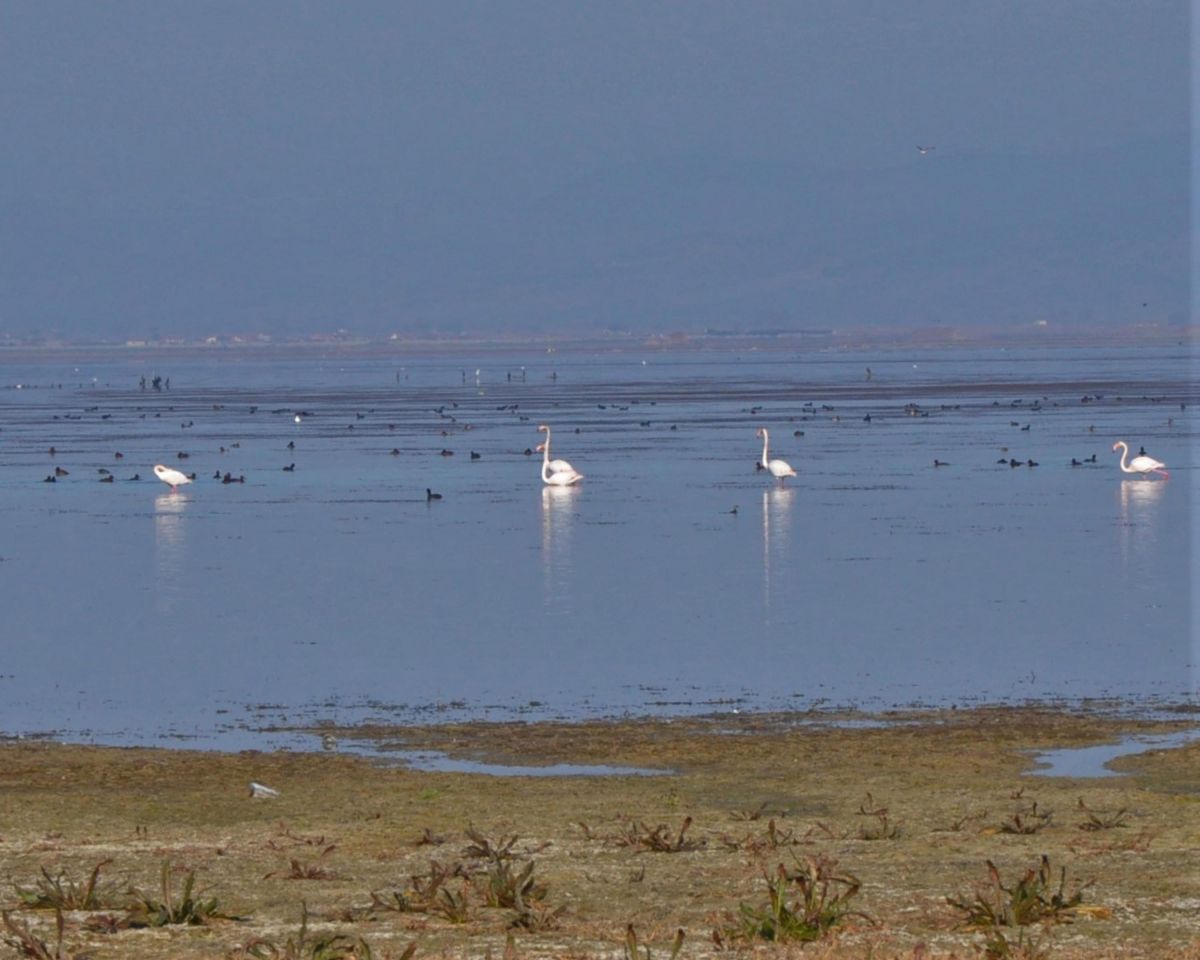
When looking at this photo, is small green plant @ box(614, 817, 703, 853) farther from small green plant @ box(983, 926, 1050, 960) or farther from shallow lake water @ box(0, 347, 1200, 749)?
shallow lake water @ box(0, 347, 1200, 749)

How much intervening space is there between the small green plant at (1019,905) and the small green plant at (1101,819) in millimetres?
1780

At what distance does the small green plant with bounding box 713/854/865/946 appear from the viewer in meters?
7.32

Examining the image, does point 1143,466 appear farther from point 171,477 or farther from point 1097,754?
point 1097,754

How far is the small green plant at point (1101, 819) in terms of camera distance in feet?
31.4

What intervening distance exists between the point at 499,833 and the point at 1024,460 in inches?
1174

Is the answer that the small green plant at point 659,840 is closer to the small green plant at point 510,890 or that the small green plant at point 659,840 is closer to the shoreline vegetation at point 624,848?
the shoreline vegetation at point 624,848

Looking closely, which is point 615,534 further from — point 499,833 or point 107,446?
point 107,446

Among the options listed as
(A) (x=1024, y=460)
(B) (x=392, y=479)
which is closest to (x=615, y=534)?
(B) (x=392, y=479)

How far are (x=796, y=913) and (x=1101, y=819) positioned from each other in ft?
9.68

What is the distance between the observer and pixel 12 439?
1997 inches

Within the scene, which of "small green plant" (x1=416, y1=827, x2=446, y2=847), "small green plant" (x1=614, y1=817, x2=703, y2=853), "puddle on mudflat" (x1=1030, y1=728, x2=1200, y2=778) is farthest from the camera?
"puddle on mudflat" (x1=1030, y1=728, x2=1200, y2=778)

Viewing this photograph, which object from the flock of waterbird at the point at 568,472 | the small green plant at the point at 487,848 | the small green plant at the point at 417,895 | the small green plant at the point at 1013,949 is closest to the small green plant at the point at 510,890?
the small green plant at the point at 417,895

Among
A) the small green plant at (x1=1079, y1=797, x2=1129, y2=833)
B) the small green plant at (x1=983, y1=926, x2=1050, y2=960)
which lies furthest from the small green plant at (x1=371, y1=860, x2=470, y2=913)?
the small green plant at (x1=1079, y1=797, x2=1129, y2=833)

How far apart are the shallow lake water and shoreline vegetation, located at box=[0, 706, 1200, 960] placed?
1594 millimetres
